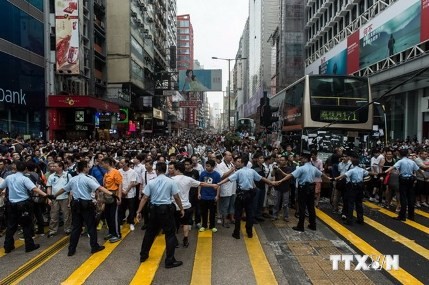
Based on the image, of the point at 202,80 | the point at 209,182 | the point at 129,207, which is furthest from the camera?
the point at 202,80

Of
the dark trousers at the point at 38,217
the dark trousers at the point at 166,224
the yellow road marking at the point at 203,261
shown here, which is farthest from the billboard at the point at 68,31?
the dark trousers at the point at 166,224

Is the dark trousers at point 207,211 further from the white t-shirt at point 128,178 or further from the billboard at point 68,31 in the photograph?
the billboard at point 68,31

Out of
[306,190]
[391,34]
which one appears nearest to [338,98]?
[306,190]

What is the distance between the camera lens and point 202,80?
37.9 meters

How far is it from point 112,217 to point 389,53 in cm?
2364

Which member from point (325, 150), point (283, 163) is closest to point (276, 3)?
point (325, 150)

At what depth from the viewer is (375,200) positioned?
12172mm

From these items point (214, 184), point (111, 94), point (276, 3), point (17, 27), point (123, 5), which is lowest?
point (214, 184)

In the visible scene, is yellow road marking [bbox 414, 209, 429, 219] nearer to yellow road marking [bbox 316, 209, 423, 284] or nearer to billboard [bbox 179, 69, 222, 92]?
yellow road marking [bbox 316, 209, 423, 284]

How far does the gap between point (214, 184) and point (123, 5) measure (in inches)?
1594

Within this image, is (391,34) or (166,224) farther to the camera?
(391,34)

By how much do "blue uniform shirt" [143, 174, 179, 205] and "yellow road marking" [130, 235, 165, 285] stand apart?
3.40ft

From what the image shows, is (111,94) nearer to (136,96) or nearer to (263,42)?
(136,96)

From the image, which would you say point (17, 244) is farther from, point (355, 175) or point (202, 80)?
point (202, 80)
